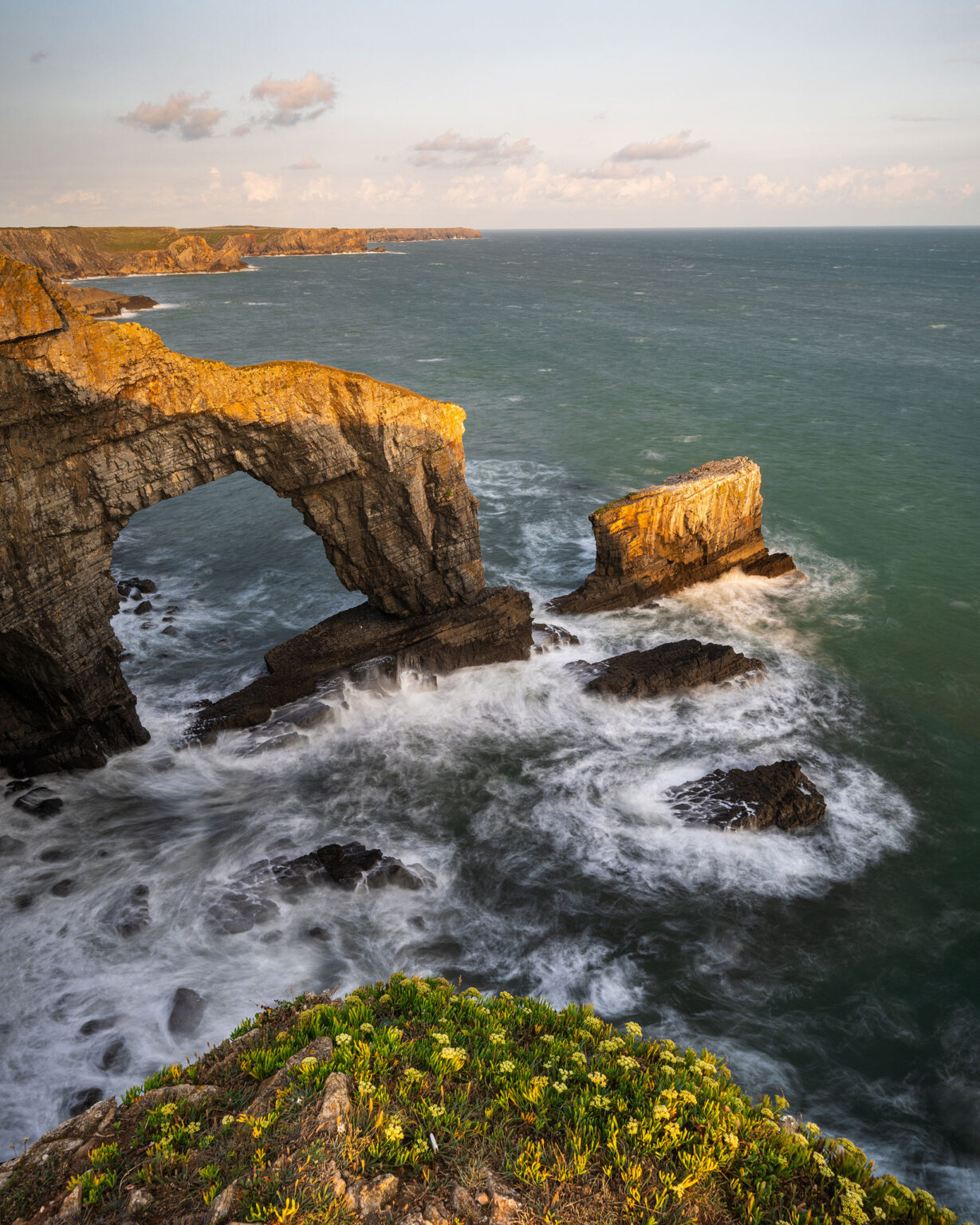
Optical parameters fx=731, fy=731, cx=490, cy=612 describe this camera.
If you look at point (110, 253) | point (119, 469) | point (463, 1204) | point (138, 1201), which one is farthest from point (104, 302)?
point (463, 1204)

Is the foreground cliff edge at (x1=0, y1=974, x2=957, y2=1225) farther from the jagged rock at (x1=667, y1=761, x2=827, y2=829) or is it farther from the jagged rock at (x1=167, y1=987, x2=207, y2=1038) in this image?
the jagged rock at (x1=667, y1=761, x2=827, y2=829)

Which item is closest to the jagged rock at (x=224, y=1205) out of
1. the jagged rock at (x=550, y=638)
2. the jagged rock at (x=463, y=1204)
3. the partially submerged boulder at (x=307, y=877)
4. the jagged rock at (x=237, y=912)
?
the jagged rock at (x=463, y=1204)

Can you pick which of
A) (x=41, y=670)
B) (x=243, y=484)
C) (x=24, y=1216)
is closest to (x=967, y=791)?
(x=24, y=1216)

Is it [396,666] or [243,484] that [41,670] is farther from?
[243,484]

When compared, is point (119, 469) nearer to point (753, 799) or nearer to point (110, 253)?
point (753, 799)

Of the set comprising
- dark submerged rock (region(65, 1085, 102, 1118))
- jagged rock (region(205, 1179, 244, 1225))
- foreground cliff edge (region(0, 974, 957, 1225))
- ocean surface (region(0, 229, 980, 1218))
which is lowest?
ocean surface (region(0, 229, 980, 1218))

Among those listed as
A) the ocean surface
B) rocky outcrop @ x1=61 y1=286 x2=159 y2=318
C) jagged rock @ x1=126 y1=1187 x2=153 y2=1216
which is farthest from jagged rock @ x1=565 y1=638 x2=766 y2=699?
rocky outcrop @ x1=61 y1=286 x2=159 y2=318
